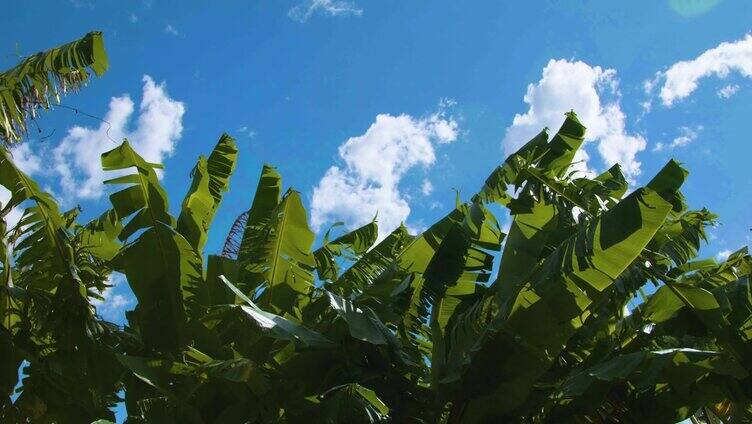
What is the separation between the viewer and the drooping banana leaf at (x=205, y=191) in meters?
6.20

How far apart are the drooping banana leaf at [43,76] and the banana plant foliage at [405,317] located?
0.33 m

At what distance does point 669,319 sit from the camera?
5.63 meters

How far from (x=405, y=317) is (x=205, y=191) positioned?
2.10 metres

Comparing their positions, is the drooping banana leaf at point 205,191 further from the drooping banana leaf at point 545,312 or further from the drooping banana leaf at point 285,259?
the drooping banana leaf at point 545,312

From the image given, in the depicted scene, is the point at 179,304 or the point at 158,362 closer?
the point at 158,362

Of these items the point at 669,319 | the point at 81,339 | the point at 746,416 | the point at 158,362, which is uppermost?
the point at 81,339

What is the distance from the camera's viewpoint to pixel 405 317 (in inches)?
228

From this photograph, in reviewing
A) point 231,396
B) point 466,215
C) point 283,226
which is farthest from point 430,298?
point 231,396

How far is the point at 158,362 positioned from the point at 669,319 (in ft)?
12.3

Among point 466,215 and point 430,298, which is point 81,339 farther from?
point 466,215

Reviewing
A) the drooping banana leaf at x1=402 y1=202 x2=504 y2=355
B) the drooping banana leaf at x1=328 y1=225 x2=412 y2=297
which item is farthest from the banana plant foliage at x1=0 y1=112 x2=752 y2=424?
the drooping banana leaf at x1=328 y1=225 x2=412 y2=297

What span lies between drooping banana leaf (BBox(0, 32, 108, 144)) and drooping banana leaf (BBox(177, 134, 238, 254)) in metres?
1.34

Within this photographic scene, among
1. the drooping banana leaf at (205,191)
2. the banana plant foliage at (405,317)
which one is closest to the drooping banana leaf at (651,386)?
the banana plant foliage at (405,317)

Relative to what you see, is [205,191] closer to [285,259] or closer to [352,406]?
[285,259]
